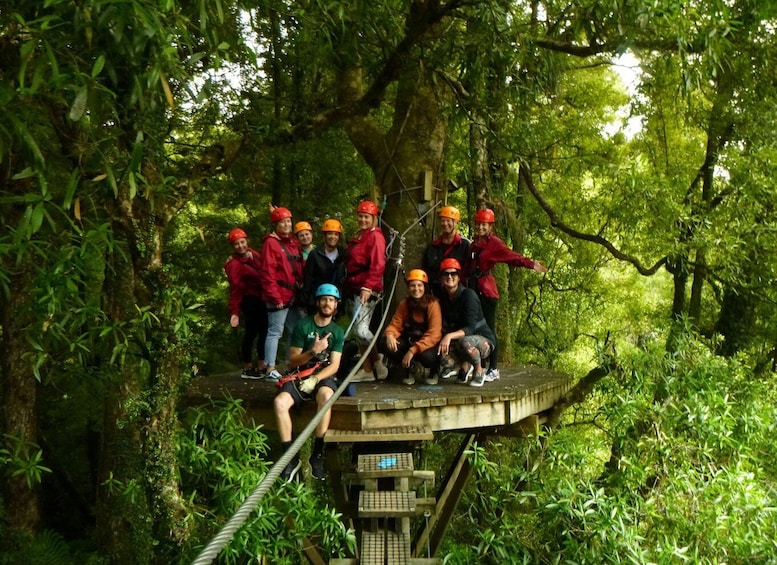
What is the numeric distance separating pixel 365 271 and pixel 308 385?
160 centimetres

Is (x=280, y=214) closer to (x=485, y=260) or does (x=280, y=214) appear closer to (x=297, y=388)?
(x=297, y=388)

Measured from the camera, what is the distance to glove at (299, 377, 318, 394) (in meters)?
5.13

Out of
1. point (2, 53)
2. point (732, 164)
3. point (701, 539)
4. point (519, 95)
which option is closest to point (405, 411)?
point (701, 539)

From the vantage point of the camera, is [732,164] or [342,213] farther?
[342,213]

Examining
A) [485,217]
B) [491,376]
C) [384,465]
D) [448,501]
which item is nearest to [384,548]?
[384,465]

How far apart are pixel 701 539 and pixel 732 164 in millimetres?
5605

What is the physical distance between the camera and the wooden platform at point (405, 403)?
5320 millimetres

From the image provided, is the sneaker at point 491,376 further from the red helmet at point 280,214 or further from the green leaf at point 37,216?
the green leaf at point 37,216

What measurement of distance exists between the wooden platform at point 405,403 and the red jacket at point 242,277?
0.87m

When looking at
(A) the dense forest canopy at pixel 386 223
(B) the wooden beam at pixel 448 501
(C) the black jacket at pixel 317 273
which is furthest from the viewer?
(B) the wooden beam at pixel 448 501

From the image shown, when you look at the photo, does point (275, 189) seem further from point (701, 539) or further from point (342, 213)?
point (701, 539)

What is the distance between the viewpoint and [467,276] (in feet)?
22.2

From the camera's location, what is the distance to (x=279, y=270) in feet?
20.9

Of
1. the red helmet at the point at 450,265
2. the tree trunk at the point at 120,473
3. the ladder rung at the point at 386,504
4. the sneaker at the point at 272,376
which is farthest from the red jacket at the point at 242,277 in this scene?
the ladder rung at the point at 386,504
